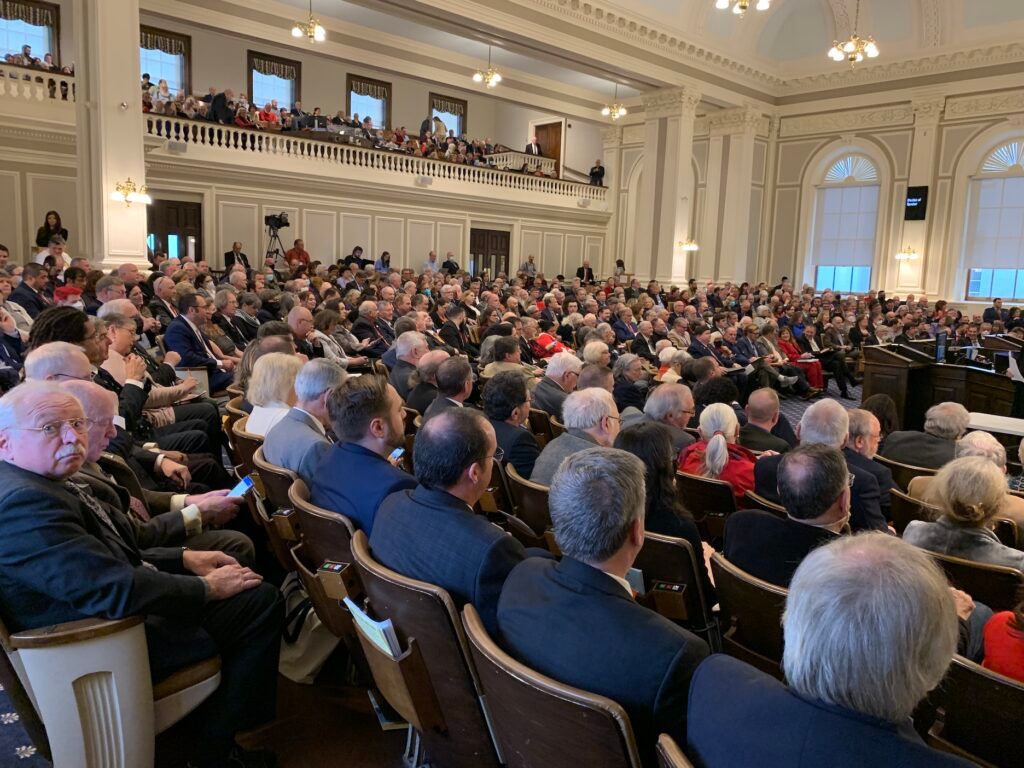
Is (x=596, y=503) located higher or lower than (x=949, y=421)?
higher

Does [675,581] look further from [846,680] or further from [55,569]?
[55,569]

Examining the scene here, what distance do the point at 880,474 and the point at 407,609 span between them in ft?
8.08

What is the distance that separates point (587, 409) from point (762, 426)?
1250mm

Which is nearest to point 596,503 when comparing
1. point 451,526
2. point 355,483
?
point 451,526

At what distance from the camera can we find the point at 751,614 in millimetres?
1891

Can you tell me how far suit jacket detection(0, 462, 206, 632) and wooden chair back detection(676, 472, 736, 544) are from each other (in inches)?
78.2

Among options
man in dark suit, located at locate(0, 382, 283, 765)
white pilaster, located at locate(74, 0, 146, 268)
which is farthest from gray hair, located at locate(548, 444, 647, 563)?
white pilaster, located at locate(74, 0, 146, 268)

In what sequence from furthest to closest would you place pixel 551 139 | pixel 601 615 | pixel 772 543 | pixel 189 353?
1. pixel 551 139
2. pixel 189 353
3. pixel 772 543
4. pixel 601 615

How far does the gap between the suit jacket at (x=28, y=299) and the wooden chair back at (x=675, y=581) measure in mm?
6264

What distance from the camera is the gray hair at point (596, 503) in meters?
1.48

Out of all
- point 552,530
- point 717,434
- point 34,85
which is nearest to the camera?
point 552,530

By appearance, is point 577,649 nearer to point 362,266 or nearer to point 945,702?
point 945,702

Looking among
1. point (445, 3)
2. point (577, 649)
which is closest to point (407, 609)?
point (577, 649)

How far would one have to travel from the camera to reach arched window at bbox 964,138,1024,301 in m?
16.1
